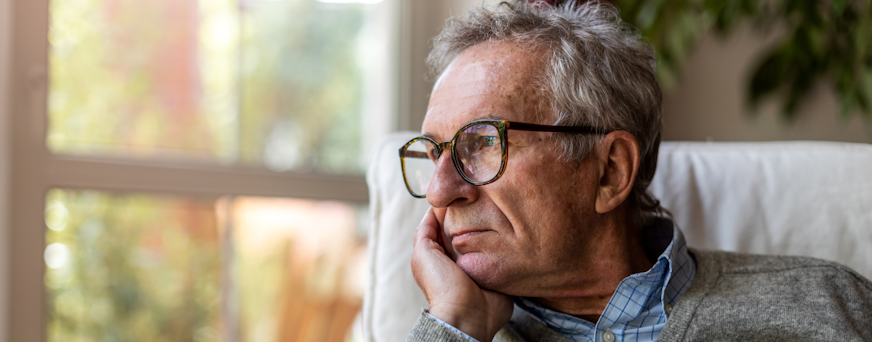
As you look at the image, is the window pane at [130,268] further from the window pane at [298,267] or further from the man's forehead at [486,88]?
the man's forehead at [486,88]

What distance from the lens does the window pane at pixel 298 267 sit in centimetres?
171

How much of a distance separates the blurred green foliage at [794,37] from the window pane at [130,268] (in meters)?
1.51

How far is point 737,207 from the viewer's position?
4.11 feet

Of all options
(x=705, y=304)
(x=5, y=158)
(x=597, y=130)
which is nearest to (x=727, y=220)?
(x=705, y=304)

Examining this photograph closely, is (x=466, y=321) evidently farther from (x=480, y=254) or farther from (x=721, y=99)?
(x=721, y=99)

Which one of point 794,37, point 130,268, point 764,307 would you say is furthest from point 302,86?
point 794,37

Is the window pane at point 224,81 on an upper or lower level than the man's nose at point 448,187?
upper

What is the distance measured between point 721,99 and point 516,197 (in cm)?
180

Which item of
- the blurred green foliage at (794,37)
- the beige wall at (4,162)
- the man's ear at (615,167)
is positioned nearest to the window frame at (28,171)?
the beige wall at (4,162)

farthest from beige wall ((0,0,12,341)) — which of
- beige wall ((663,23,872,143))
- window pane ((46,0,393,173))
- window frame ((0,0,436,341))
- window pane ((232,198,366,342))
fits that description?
beige wall ((663,23,872,143))

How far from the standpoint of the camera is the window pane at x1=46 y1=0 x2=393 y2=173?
4.55 feet

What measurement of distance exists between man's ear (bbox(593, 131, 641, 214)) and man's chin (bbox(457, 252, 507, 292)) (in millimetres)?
206

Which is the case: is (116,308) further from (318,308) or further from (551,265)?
(551,265)

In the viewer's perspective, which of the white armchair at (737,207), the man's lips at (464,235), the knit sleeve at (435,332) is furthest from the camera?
the white armchair at (737,207)
